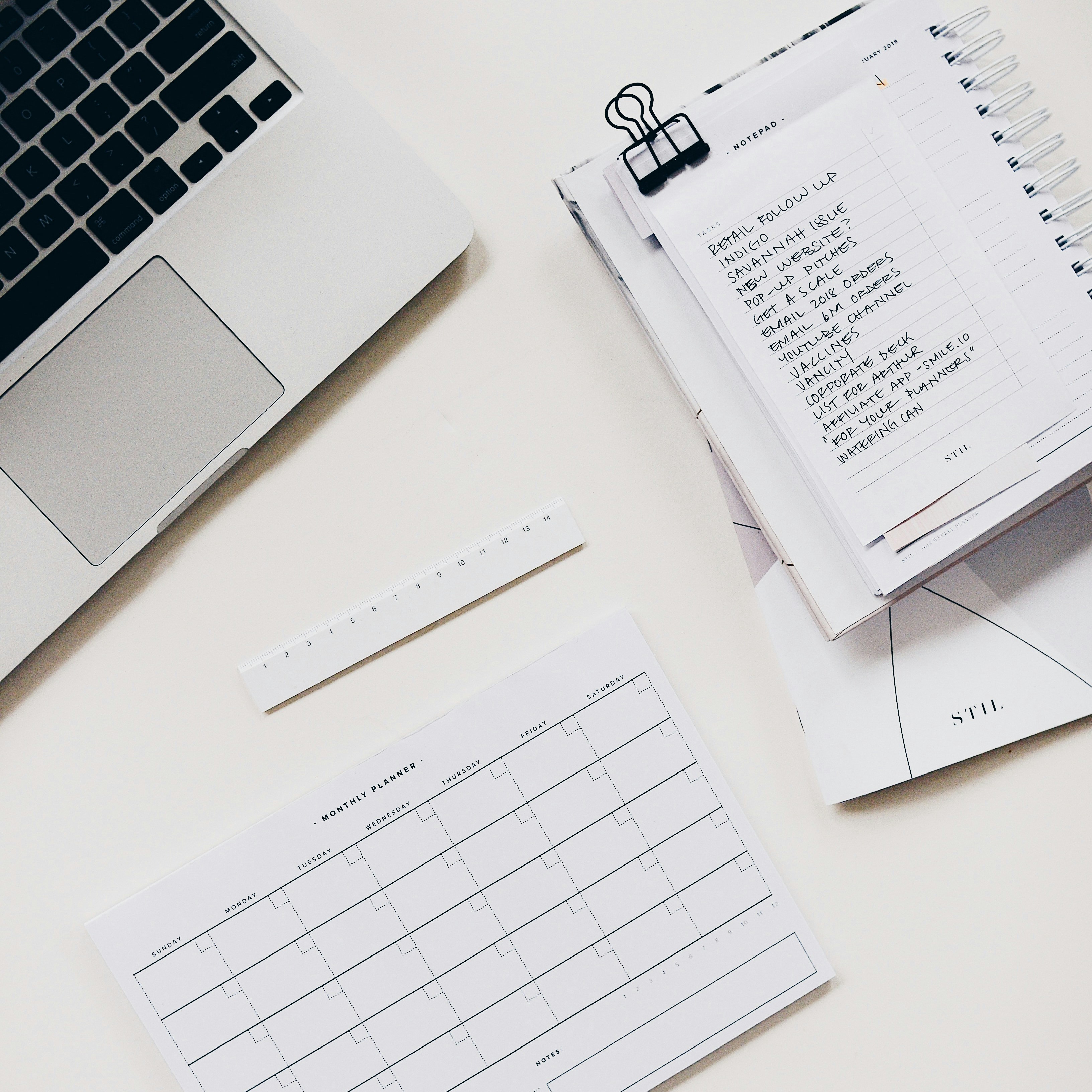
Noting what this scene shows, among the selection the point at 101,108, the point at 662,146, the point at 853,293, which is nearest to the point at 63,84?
the point at 101,108

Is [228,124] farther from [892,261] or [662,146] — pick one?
[892,261]

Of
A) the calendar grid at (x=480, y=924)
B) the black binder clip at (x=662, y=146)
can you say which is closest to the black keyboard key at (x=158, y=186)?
the black binder clip at (x=662, y=146)

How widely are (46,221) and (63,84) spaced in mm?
71

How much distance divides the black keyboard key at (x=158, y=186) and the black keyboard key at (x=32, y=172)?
40 millimetres

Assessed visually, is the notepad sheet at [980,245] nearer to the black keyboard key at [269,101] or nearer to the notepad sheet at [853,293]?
the notepad sheet at [853,293]

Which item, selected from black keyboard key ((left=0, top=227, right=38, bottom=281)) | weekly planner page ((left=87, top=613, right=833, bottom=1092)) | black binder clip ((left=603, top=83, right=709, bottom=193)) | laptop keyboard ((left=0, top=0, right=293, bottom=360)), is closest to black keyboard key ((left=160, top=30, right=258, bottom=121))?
laptop keyboard ((left=0, top=0, right=293, bottom=360))

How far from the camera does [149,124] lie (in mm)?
466

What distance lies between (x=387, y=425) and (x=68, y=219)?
7.9 inches

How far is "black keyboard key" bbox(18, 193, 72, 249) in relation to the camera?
0.46 m

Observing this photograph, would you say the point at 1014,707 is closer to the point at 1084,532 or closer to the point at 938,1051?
the point at 1084,532

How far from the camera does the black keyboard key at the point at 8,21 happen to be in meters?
0.45

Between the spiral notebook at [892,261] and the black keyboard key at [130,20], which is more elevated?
the black keyboard key at [130,20]

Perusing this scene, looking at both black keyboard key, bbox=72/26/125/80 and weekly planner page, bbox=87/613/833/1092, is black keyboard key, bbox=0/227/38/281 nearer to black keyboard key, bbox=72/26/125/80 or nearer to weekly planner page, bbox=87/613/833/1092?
black keyboard key, bbox=72/26/125/80

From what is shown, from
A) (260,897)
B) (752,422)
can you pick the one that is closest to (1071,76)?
(752,422)
